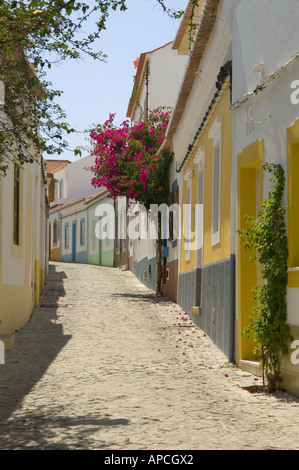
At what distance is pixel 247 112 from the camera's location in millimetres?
8586

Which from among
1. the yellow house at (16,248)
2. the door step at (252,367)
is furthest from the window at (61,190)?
the door step at (252,367)

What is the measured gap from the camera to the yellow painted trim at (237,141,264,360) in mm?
8578

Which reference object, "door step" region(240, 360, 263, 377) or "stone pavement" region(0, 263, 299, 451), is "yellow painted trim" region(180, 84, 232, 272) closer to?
"stone pavement" region(0, 263, 299, 451)

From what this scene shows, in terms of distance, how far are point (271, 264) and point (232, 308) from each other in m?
2.05

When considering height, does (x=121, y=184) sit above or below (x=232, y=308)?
above

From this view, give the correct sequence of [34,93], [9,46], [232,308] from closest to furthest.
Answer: [9,46], [34,93], [232,308]

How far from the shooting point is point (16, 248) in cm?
1238

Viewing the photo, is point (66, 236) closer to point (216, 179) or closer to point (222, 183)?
point (216, 179)

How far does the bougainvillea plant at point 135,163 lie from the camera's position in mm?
18688

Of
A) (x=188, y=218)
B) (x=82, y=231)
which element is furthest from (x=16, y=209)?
(x=82, y=231)

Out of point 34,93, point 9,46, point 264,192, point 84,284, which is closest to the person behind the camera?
point 9,46

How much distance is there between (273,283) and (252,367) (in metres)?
1.45
